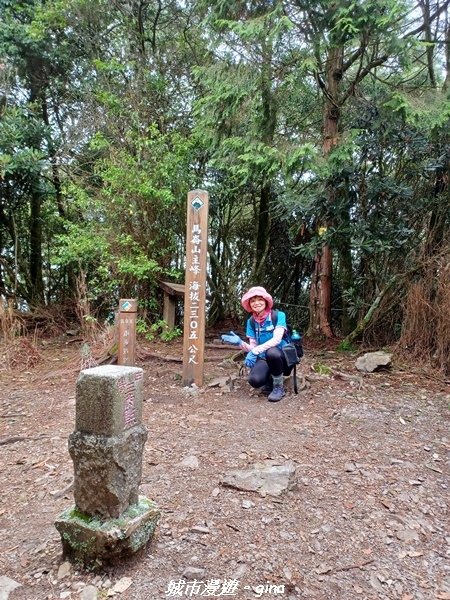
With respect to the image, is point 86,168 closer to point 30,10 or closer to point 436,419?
point 30,10

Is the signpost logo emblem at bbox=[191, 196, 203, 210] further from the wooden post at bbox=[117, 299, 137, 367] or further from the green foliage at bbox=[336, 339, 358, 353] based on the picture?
the green foliage at bbox=[336, 339, 358, 353]

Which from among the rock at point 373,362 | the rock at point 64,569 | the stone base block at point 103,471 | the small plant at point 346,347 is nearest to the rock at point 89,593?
the rock at point 64,569

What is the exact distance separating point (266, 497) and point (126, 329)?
2.43 metres

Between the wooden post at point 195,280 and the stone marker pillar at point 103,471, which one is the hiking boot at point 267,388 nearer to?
the wooden post at point 195,280

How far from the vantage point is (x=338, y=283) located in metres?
6.56

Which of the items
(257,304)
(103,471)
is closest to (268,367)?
(257,304)

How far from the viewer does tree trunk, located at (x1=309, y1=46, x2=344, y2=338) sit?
17.1 ft

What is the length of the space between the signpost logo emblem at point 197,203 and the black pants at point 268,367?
1.51 metres

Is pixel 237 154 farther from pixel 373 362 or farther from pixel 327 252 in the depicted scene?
pixel 373 362

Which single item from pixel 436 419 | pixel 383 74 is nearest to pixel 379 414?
pixel 436 419

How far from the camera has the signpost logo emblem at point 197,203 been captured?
3863mm

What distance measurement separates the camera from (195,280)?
3.88 metres

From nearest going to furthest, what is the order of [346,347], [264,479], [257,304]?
1. [264,479]
2. [257,304]
3. [346,347]

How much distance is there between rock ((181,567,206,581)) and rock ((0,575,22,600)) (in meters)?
0.60
